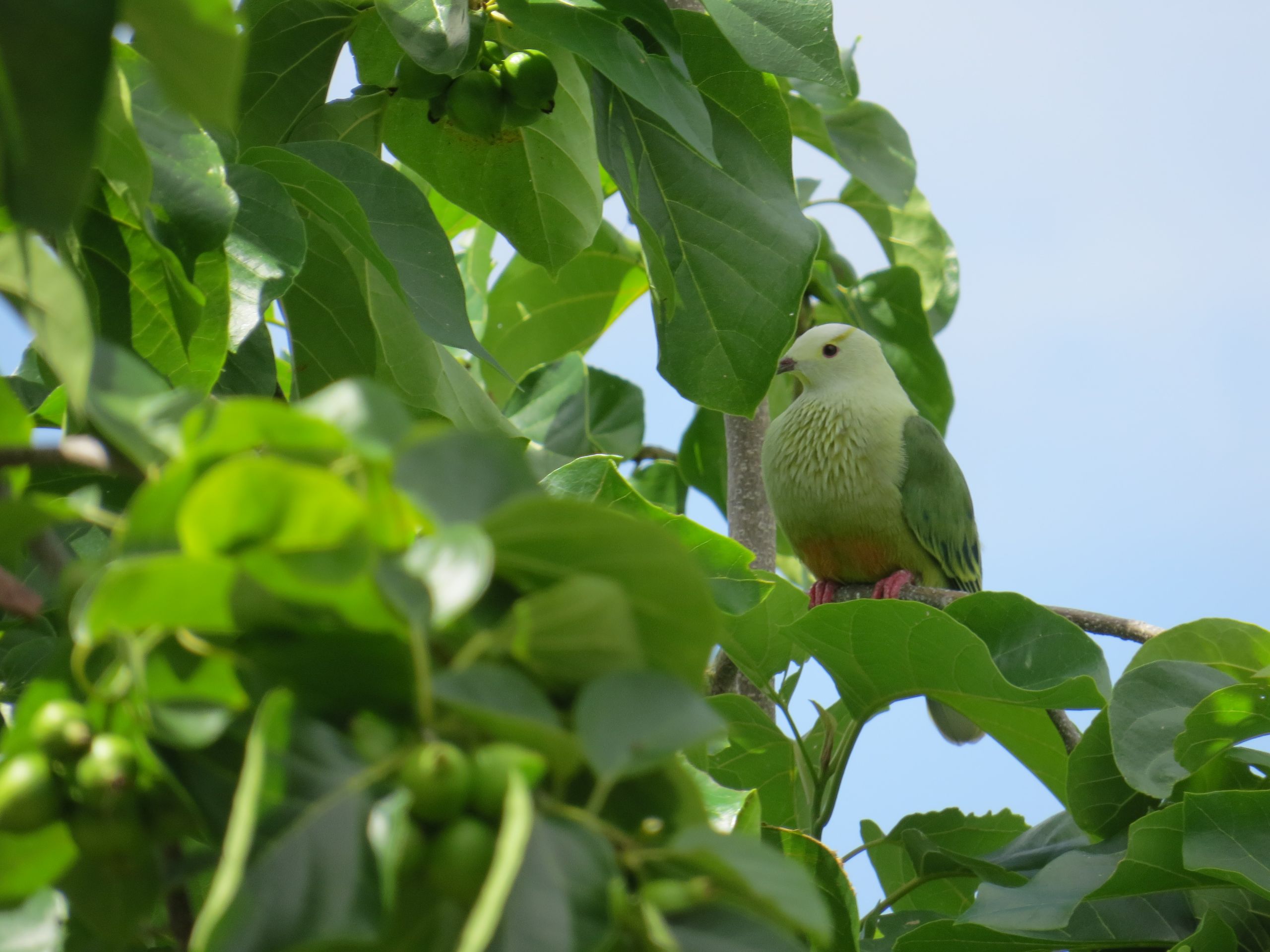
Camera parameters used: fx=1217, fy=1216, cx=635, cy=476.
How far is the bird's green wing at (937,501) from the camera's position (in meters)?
3.16

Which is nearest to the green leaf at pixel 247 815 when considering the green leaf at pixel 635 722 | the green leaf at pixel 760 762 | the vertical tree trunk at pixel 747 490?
the green leaf at pixel 635 722

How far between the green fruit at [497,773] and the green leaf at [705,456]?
8.33 ft

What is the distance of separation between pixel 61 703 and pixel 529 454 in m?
1.70

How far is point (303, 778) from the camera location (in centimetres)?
43

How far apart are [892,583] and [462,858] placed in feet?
9.36

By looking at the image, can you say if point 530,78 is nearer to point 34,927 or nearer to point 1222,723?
point 1222,723

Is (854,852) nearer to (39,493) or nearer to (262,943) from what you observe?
(39,493)

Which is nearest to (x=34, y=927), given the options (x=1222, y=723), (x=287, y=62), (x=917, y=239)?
(x=1222, y=723)

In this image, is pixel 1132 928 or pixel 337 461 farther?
pixel 1132 928

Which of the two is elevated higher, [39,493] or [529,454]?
[39,493]

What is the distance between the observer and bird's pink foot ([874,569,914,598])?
3.13 m

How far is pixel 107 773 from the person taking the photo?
18.4 inches

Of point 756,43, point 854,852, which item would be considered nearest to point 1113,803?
point 854,852

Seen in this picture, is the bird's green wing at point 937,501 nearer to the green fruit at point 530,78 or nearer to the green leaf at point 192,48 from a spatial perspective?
the green fruit at point 530,78
